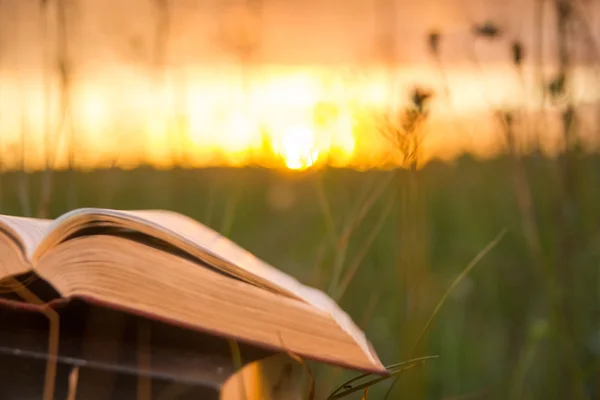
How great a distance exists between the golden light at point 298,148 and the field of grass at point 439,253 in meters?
0.06

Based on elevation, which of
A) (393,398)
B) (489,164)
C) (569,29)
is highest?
(569,29)

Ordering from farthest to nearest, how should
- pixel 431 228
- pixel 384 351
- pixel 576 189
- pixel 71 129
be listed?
pixel 431 228
pixel 384 351
pixel 576 189
pixel 71 129

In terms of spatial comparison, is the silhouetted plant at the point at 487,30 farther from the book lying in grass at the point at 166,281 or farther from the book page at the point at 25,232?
the book page at the point at 25,232

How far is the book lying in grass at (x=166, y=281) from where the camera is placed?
2.30ft

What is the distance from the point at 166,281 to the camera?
715mm

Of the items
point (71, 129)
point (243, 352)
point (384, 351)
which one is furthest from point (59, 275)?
point (384, 351)

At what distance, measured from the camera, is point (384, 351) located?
1696 mm

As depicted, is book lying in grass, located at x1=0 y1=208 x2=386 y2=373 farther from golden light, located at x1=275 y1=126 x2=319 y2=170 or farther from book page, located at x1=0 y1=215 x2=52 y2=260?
golden light, located at x1=275 y1=126 x2=319 y2=170

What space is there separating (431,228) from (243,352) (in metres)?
1.83

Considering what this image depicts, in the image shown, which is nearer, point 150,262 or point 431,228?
point 150,262

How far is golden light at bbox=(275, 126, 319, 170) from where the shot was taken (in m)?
1.37

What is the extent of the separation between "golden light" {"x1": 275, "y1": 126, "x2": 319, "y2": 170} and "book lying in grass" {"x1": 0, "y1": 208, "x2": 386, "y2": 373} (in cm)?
59

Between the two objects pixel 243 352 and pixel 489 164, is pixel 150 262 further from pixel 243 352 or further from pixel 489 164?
pixel 489 164

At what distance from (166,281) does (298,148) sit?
762 mm
